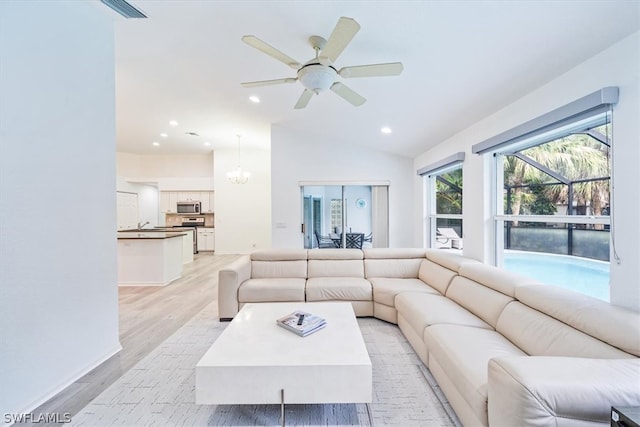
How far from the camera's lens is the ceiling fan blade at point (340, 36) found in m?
1.63

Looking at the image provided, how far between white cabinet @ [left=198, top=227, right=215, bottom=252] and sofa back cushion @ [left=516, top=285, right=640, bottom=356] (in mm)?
8485

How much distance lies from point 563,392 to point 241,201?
310 inches

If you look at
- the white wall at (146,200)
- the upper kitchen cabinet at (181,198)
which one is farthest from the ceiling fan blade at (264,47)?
the white wall at (146,200)

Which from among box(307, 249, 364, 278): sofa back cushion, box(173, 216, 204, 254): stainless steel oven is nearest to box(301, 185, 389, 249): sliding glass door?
box(307, 249, 364, 278): sofa back cushion

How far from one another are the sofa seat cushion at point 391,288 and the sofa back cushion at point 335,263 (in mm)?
383

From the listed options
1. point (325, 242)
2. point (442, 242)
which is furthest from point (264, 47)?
point (325, 242)

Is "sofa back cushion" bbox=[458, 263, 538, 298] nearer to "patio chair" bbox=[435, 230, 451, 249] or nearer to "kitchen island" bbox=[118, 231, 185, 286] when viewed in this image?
"patio chair" bbox=[435, 230, 451, 249]

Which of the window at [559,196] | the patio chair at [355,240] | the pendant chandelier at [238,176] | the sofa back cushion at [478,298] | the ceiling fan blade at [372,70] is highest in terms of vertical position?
the ceiling fan blade at [372,70]

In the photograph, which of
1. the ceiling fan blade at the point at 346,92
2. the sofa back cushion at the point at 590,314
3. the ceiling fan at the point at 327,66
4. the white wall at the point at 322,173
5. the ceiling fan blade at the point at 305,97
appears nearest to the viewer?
the sofa back cushion at the point at 590,314

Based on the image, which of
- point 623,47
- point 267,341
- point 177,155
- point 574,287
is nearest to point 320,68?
point 623,47

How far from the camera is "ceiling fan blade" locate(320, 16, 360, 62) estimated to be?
1.63 m

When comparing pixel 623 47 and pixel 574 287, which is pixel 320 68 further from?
pixel 574 287

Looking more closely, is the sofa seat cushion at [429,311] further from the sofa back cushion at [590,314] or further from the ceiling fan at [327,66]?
the ceiling fan at [327,66]

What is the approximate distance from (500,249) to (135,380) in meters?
3.69
